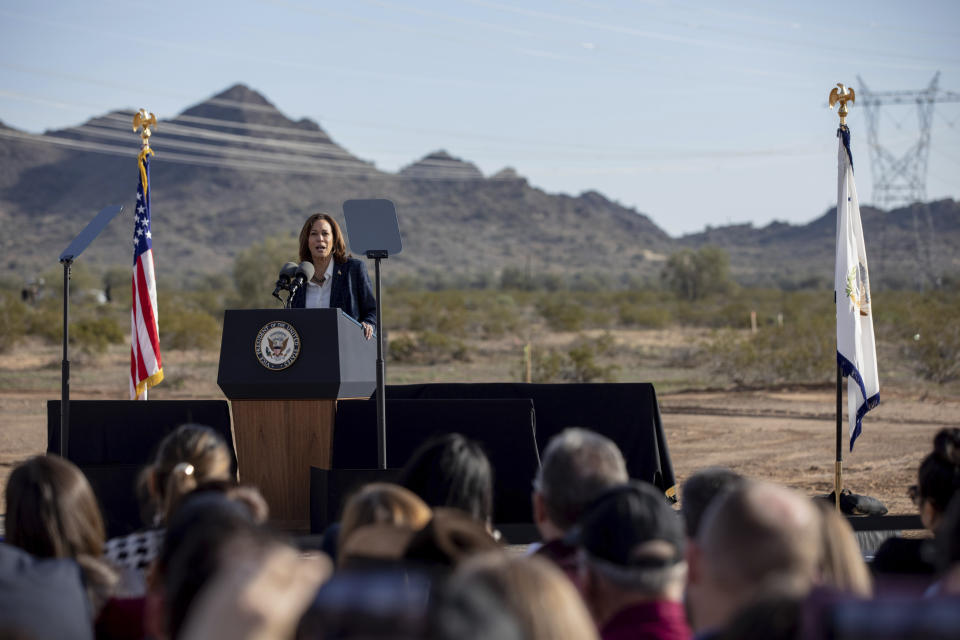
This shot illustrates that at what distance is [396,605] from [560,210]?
128727 millimetres

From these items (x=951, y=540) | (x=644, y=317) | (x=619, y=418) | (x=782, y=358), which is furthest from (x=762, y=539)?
(x=644, y=317)

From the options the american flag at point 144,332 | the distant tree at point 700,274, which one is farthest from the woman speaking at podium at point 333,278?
the distant tree at point 700,274

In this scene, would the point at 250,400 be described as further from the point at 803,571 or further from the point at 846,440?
the point at 846,440

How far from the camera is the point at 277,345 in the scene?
255 inches

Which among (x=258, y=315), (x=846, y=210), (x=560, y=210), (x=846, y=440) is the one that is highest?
(x=560, y=210)

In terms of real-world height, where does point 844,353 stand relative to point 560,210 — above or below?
below

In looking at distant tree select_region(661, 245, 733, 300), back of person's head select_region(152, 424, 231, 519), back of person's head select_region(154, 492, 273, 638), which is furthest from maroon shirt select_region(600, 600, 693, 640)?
distant tree select_region(661, 245, 733, 300)

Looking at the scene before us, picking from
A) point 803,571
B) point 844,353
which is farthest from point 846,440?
point 803,571

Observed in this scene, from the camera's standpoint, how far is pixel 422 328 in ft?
121

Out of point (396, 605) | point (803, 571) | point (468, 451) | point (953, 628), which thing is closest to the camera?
point (953, 628)

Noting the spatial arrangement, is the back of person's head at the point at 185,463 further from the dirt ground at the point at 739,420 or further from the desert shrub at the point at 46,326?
the desert shrub at the point at 46,326

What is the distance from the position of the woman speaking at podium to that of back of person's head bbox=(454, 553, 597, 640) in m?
5.54

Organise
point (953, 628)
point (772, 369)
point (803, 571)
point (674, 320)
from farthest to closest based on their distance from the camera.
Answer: point (674, 320) < point (772, 369) < point (803, 571) < point (953, 628)

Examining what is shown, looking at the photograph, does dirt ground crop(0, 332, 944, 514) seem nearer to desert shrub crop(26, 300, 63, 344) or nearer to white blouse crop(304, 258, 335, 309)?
desert shrub crop(26, 300, 63, 344)
